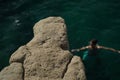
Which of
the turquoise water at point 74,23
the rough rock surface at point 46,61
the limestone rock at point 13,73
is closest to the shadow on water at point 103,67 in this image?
the turquoise water at point 74,23

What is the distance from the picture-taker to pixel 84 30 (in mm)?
18625

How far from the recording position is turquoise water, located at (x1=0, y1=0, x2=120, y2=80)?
55.4ft

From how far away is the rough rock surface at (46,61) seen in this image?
11836 mm

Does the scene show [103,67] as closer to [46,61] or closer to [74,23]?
[74,23]

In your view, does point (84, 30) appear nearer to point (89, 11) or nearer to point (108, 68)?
point (89, 11)

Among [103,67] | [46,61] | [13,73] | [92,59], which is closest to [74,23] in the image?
[92,59]

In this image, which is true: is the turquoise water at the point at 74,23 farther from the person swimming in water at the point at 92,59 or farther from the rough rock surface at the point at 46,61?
the rough rock surface at the point at 46,61

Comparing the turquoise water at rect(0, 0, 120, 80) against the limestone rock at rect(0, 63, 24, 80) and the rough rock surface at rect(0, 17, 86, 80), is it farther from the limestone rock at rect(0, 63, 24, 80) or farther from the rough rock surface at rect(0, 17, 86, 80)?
the limestone rock at rect(0, 63, 24, 80)

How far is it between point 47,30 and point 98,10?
723 cm

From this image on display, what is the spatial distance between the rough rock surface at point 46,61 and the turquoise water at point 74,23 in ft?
11.7

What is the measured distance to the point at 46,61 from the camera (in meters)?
12.3

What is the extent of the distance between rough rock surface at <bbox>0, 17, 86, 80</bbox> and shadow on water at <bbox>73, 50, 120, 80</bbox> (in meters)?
3.16

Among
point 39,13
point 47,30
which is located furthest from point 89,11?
point 47,30

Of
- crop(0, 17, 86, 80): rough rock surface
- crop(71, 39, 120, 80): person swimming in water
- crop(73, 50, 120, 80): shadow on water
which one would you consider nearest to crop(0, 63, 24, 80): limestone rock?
crop(0, 17, 86, 80): rough rock surface
